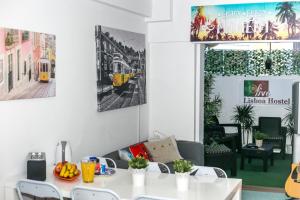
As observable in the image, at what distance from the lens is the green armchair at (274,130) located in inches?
328

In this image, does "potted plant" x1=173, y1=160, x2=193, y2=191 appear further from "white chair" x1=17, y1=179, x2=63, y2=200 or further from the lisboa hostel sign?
the lisboa hostel sign

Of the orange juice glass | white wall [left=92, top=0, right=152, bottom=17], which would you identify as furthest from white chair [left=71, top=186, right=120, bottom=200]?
white wall [left=92, top=0, right=152, bottom=17]

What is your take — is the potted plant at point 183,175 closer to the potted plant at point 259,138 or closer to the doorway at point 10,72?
the doorway at point 10,72

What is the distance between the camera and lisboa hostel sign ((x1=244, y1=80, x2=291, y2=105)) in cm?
884

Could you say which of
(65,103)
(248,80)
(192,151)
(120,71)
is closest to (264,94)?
(248,80)

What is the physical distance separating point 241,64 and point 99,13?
4.59 m

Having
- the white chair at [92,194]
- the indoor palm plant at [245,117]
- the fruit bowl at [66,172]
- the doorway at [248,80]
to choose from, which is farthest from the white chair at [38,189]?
the indoor palm plant at [245,117]

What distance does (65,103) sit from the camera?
4.54 m

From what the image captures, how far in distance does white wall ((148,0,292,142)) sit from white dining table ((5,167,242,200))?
273cm

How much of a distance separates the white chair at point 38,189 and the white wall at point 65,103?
370 millimetres

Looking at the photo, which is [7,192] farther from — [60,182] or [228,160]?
[228,160]

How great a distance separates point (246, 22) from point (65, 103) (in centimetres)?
286

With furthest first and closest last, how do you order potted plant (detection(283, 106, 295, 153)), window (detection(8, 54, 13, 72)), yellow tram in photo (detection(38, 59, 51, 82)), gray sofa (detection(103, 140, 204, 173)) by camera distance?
potted plant (detection(283, 106, 295, 153))
gray sofa (detection(103, 140, 204, 173))
yellow tram in photo (detection(38, 59, 51, 82))
window (detection(8, 54, 13, 72))

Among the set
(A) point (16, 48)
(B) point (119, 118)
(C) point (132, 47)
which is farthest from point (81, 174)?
(C) point (132, 47)
